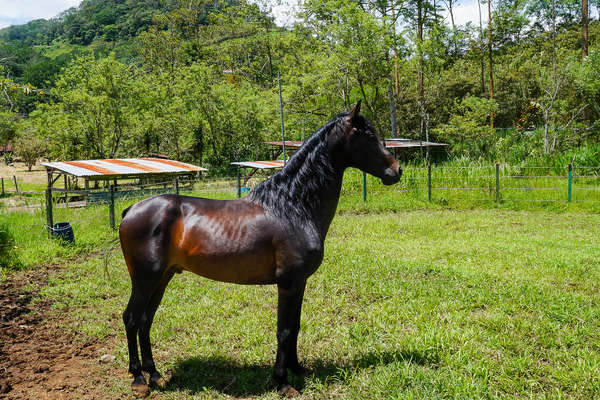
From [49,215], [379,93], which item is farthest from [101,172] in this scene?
[379,93]

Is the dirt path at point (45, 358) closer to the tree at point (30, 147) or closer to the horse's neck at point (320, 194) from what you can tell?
the horse's neck at point (320, 194)

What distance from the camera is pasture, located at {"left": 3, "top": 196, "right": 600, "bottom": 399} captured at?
2.91 meters

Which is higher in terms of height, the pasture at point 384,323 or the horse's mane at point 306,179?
the horse's mane at point 306,179

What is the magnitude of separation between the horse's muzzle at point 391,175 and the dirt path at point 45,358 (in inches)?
101

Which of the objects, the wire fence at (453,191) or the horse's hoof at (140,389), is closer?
the horse's hoof at (140,389)

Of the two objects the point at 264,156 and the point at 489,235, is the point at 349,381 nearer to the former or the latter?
the point at 489,235

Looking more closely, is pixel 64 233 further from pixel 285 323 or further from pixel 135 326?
pixel 285 323

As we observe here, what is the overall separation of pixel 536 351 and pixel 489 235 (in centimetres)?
544

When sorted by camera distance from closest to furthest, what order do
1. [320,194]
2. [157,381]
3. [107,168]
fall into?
[320,194] → [157,381] → [107,168]

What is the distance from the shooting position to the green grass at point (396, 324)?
289 centimetres

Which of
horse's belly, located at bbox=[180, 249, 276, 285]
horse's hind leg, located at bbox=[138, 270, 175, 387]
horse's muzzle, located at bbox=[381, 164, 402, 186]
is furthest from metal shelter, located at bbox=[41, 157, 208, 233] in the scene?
horse's muzzle, located at bbox=[381, 164, 402, 186]

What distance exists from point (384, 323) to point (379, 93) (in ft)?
68.1

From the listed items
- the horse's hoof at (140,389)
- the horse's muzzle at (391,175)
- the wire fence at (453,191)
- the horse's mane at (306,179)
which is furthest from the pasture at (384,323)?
the wire fence at (453,191)

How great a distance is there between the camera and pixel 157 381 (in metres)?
3.00
